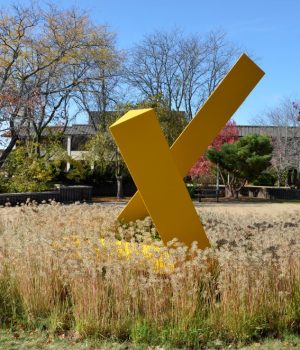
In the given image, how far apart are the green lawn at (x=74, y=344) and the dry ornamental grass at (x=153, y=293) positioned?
0.31 ft

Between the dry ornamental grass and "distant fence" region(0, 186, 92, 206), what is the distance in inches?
390

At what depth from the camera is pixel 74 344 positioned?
3.70 metres

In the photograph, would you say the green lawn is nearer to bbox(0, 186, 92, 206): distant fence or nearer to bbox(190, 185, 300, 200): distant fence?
bbox(0, 186, 92, 206): distant fence

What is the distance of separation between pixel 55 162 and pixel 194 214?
55.7 ft

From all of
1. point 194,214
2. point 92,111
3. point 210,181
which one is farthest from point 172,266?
point 92,111

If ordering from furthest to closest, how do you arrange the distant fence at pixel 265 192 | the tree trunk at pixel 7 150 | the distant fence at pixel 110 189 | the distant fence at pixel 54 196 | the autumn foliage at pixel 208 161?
the autumn foliage at pixel 208 161, the distant fence at pixel 110 189, the distant fence at pixel 265 192, the tree trunk at pixel 7 150, the distant fence at pixel 54 196

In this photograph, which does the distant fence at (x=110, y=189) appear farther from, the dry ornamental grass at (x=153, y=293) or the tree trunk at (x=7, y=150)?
the dry ornamental grass at (x=153, y=293)

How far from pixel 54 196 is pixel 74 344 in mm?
13934

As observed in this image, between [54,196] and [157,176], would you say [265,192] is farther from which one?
[157,176]

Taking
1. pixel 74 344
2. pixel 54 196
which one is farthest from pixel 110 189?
pixel 74 344

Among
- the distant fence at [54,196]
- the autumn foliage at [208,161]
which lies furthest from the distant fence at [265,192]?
the distant fence at [54,196]

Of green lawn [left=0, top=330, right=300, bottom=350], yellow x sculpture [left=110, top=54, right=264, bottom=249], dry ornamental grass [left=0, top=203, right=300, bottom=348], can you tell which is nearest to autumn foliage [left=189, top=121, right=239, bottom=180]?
yellow x sculpture [left=110, top=54, right=264, bottom=249]

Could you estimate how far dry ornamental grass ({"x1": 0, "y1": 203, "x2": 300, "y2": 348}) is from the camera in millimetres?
3789

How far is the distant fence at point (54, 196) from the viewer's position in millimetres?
15047
